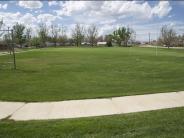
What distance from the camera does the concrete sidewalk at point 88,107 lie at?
310 inches

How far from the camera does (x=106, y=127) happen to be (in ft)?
21.4

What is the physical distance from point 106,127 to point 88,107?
2.09 m

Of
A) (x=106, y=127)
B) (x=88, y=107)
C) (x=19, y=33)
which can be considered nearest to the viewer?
(x=106, y=127)

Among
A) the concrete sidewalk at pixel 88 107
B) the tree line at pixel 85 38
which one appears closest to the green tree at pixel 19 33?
the tree line at pixel 85 38

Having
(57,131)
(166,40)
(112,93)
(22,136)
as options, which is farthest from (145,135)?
(166,40)

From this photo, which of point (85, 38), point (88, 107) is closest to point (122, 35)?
point (85, 38)

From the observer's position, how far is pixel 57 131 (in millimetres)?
6355

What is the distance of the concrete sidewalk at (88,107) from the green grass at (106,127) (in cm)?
57

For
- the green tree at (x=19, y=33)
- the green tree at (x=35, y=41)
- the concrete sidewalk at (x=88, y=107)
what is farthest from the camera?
the green tree at (x=35, y=41)

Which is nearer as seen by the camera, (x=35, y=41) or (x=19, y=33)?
(x=19, y=33)

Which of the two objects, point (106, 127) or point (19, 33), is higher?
point (19, 33)

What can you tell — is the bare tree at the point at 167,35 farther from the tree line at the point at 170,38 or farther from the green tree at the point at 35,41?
the green tree at the point at 35,41

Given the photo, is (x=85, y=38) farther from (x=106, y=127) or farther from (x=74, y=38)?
(x=106, y=127)

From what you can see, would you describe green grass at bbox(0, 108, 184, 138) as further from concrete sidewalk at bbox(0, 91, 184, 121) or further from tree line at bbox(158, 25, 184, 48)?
tree line at bbox(158, 25, 184, 48)
